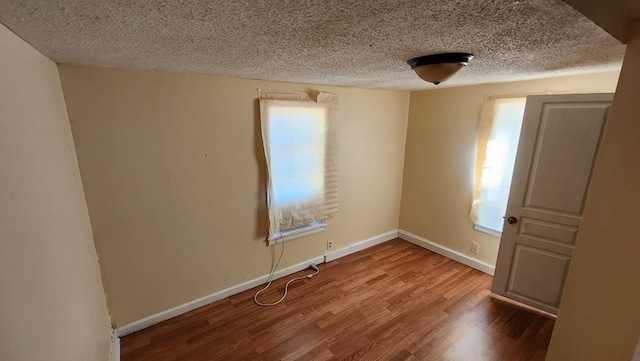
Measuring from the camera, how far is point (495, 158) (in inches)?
104

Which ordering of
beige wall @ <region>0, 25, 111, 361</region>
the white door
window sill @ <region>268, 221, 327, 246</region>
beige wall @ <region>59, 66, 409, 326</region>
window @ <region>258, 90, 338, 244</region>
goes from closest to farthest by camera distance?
beige wall @ <region>0, 25, 111, 361</region> → beige wall @ <region>59, 66, 409, 326</region> → the white door → window @ <region>258, 90, 338, 244</region> → window sill @ <region>268, 221, 327, 246</region>

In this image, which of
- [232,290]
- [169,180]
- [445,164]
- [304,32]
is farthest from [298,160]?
[445,164]

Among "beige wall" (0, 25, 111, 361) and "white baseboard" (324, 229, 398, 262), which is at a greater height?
"beige wall" (0, 25, 111, 361)

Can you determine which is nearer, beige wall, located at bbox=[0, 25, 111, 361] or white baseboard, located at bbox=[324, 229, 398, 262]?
beige wall, located at bbox=[0, 25, 111, 361]

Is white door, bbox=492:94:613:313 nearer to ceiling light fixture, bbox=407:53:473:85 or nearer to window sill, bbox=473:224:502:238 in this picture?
window sill, bbox=473:224:502:238

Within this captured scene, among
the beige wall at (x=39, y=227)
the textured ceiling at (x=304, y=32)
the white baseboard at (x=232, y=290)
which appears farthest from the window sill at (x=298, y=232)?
the textured ceiling at (x=304, y=32)

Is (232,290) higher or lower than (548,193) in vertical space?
lower

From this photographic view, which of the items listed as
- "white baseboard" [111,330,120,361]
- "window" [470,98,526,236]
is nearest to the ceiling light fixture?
"window" [470,98,526,236]

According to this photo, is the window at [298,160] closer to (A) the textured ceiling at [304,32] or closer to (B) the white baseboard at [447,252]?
(A) the textured ceiling at [304,32]

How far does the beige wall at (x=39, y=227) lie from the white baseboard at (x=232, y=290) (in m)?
0.56

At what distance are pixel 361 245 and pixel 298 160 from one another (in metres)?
1.55

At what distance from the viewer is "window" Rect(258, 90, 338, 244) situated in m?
2.40

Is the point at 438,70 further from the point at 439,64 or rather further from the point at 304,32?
the point at 304,32

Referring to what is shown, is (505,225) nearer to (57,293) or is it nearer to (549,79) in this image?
(549,79)
